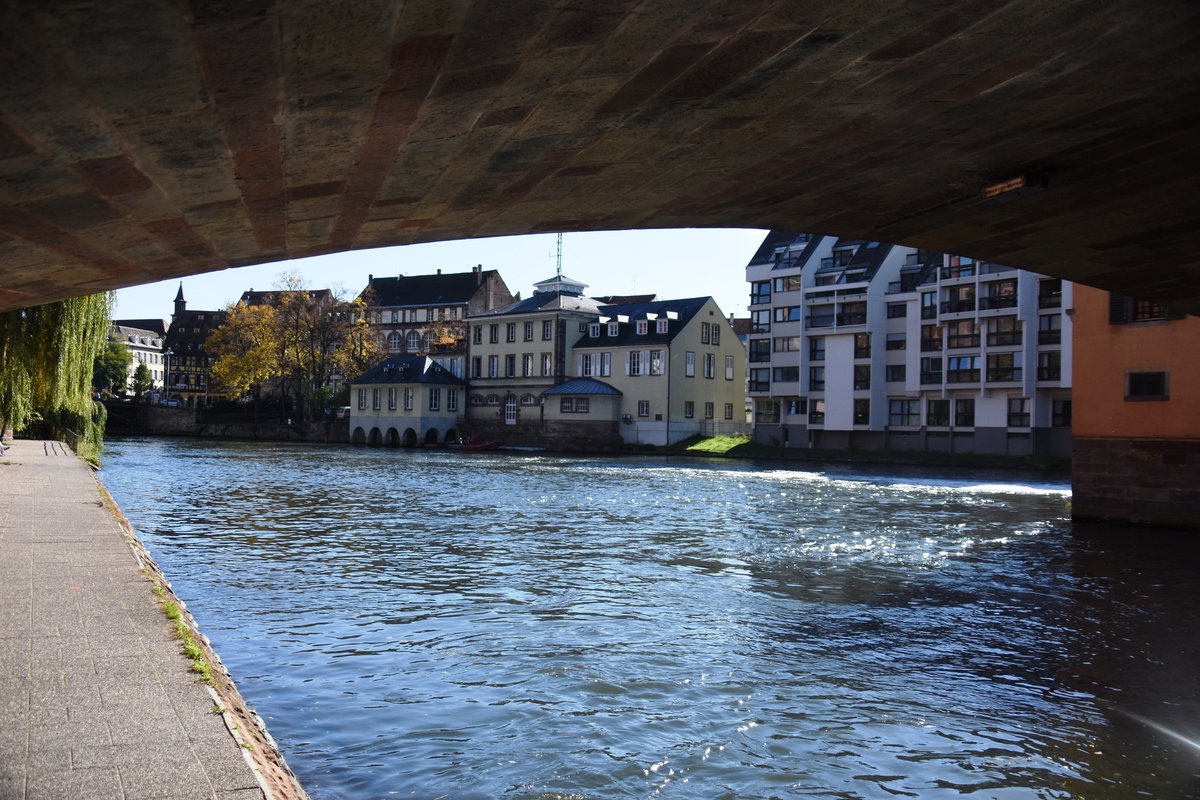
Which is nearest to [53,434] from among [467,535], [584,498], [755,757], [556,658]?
[584,498]

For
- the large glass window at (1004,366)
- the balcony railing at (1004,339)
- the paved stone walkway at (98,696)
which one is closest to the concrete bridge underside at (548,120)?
the paved stone walkway at (98,696)

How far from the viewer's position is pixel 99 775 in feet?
16.0

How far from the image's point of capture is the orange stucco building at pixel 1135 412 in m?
22.3

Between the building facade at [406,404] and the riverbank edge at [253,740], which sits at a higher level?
the building facade at [406,404]

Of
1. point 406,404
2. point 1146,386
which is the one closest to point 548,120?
point 1146,386

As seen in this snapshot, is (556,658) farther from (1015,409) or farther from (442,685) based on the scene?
(1015,409)

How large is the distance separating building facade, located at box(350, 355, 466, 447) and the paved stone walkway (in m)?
69.4

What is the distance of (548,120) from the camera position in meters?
6.38

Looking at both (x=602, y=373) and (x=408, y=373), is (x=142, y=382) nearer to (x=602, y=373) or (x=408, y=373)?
(x=408, y=373)

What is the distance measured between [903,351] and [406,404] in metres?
38.0

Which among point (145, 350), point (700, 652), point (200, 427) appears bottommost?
point (700, 652)

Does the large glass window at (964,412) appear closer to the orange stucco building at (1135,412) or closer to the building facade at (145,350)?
the orange stucco building at (1135,412)

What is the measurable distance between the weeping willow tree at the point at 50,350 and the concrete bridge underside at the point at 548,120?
15.1m

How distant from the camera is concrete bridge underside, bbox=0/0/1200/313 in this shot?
4504mm
